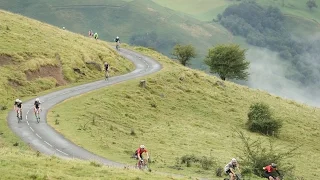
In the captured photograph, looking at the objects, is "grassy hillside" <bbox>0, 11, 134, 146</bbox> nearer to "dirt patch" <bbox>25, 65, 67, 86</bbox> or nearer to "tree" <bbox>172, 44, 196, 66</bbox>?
"dirt patch" <bbox>25, 65, 67, 86</bbox>

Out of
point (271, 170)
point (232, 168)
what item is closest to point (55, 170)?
point (232, 168)

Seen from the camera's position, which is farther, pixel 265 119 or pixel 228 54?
pixel 228 54

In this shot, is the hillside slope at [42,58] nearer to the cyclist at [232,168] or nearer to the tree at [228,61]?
the tree at [228,61]

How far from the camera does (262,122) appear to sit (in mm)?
65438

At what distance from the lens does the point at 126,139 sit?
46.8 m

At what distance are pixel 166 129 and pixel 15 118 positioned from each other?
16.8m

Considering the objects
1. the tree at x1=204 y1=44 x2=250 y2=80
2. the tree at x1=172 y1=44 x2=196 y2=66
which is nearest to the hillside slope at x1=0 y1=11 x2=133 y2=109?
the tree at x1=204 y1=44 x2=250 y2=80

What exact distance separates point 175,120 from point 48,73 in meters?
21.7

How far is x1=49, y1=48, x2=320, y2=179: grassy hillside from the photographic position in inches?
1734

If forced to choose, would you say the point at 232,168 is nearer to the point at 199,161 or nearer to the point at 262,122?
the point at 199,161

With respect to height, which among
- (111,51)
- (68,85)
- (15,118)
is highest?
(111,51)

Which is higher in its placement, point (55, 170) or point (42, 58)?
point (42, 58)

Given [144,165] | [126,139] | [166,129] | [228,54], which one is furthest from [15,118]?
[228,54]

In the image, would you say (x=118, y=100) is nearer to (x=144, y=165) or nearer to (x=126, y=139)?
(x=126, y=139)
